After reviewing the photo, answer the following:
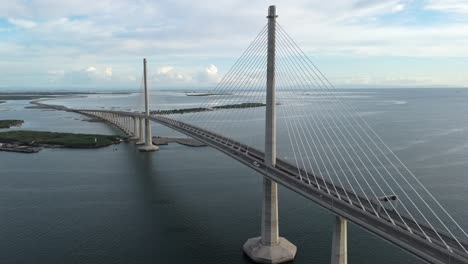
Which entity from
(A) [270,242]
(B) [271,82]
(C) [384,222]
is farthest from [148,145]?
(C) [384,222]

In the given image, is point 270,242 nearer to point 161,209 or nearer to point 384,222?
point 384,222

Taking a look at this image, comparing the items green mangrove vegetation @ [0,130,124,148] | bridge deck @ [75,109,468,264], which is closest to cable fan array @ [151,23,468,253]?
bridge deck @ [75,109,468,264]

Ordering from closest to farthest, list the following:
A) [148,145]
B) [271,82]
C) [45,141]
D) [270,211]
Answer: [271,82] < [270,211] < [148,145] < [45,141]

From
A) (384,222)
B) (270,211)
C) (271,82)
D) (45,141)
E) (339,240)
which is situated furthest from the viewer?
(45,141)

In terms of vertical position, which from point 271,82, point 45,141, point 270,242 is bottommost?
point 270,242

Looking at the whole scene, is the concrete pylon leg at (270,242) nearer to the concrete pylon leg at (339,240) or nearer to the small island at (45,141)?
the concrete pylon leg at (339,240)

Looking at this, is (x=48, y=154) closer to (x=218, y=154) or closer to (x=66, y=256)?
(x=218, y=154)
